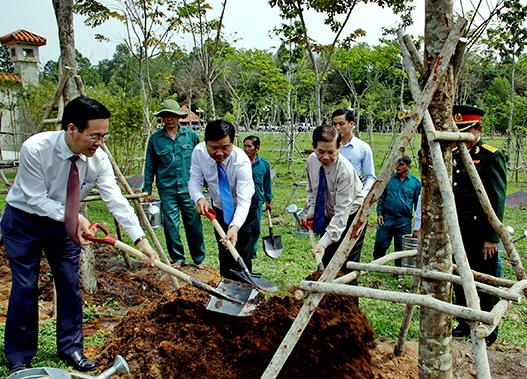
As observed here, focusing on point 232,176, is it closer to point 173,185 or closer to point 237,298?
point 237,298

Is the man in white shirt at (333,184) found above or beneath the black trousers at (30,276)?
above

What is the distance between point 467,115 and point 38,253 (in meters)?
3.03

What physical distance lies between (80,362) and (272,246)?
290 cm

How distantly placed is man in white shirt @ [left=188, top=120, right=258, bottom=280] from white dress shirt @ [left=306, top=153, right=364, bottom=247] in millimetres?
601

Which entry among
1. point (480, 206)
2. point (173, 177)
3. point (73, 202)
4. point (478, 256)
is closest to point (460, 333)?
point (478, 256)

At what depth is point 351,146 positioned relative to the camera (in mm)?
4602

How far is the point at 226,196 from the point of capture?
3844 millimetres

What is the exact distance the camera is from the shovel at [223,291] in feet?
9.53

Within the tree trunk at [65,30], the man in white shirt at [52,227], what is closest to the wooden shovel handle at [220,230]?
the man in white shirt at [52,227]

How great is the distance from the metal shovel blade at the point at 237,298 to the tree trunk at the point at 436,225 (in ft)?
4.01

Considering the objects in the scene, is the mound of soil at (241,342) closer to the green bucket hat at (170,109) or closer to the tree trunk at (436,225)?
the tree trunk at (436,225)

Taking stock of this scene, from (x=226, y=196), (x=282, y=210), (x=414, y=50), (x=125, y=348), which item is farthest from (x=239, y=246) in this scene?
(x=282, y=210)

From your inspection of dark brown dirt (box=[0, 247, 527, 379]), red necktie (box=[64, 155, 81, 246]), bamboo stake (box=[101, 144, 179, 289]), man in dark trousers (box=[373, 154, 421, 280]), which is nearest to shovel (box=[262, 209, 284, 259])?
man in dark trousers (box=[373, 154, 421, 280])

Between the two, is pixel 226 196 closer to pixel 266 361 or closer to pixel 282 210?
pixel 266 361
